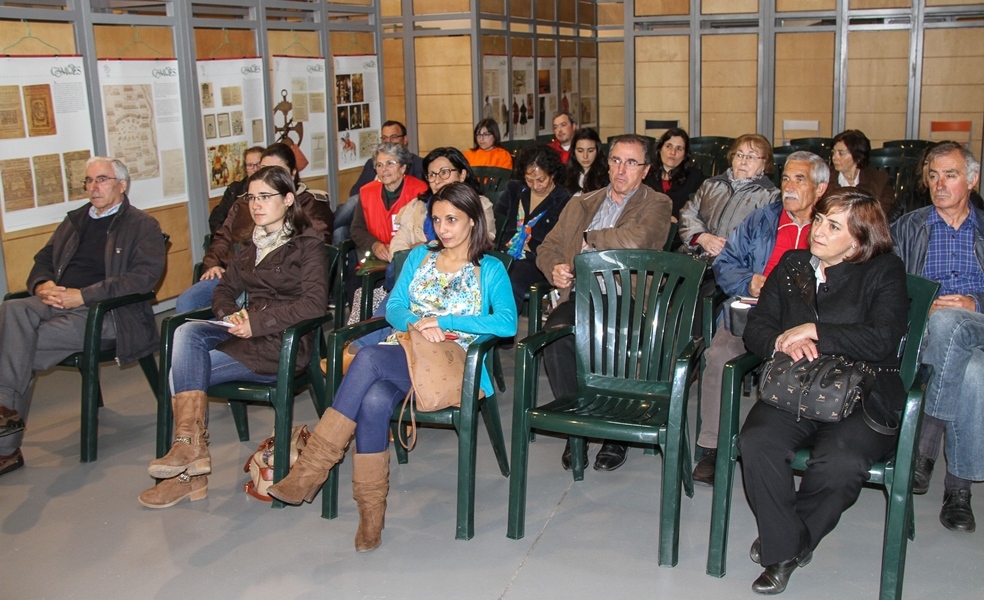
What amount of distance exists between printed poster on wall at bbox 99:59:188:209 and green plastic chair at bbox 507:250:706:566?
3.64 m

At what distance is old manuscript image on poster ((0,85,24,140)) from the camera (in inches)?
Result: 204

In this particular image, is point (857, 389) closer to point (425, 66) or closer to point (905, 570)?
point (905, 570)

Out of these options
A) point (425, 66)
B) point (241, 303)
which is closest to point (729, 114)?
point (425, 66)

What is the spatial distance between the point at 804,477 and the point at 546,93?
765 cm

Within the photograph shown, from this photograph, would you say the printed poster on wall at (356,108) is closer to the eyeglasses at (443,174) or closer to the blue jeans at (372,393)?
the eyeglasses at (443,174)

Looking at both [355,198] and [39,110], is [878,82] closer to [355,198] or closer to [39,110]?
[355,198]

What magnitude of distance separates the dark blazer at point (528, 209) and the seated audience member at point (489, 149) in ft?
6.48

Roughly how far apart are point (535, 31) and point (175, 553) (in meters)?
7.70

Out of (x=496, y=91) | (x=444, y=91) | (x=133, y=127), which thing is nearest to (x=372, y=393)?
(x=133, y=127)

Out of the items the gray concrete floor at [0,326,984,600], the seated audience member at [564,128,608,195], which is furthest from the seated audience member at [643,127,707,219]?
the gray concrete floor at [0,326,984,600]

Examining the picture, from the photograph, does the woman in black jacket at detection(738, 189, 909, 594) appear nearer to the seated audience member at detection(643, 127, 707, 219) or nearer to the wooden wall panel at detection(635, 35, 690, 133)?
the seated audience member at detection(643, 127, 707, 219)

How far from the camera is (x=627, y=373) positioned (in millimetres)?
3572

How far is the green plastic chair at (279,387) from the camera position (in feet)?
11.5

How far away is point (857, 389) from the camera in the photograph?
2812mm
